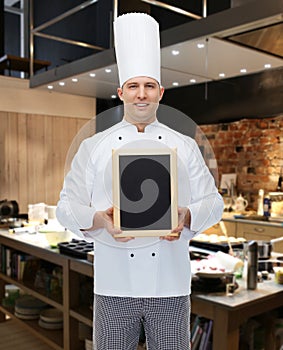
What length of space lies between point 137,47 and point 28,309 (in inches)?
107

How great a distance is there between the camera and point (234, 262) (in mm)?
2002

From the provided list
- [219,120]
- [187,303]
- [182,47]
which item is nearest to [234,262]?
[187,303]

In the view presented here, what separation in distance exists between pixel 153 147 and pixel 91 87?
4125 mm

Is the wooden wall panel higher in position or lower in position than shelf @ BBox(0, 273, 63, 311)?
higher

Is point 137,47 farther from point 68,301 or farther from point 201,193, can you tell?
point 68,301

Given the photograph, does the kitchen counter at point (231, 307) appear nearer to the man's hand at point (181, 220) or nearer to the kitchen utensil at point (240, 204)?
the man's hand at point (181, 220)

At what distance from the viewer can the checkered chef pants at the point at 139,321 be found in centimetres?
112

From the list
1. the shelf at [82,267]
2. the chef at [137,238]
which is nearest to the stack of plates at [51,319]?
the shelf at [82,267]

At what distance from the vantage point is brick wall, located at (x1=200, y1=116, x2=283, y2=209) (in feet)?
14.5

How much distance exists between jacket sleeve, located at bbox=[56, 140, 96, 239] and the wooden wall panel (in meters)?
4.57

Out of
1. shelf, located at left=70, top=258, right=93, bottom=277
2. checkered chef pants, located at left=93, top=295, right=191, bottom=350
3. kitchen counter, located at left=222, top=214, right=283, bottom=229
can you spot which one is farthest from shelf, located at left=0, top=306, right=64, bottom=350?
kitchen counter, located at left=222, top=214, right=283, bottom=229

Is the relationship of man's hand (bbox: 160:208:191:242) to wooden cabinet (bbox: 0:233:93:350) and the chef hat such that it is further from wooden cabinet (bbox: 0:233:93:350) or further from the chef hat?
wooden cabinet (bbox: 0:233:93:350)

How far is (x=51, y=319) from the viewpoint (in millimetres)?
3051

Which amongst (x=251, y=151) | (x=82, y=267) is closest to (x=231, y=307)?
(x=82, y=267)
